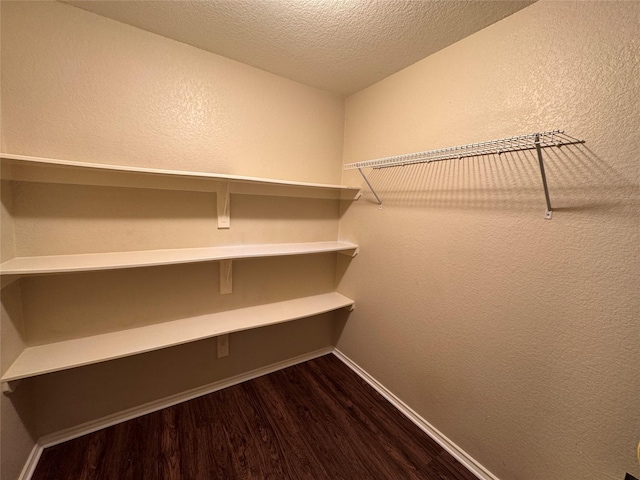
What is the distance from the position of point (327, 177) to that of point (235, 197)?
82 cm

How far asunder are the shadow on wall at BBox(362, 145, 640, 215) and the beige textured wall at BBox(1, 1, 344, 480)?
918 millimetres

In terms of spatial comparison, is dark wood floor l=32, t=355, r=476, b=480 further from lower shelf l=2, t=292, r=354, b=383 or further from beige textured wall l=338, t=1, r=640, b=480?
lower shelf l=2, t=292, r=354, b=383

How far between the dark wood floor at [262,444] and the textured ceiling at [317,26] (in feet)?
7.63

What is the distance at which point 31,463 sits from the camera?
1.25 meters

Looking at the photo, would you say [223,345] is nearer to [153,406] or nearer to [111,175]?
[153,406]

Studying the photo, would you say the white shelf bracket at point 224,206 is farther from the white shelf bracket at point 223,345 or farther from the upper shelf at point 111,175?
the white shelf bracket at point 223,345

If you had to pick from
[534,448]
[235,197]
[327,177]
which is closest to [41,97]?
[235,197]

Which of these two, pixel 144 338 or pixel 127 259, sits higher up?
pixel 127 259

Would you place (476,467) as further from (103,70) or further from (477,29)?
(103,70)

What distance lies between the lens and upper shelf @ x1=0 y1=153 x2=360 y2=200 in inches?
44.2

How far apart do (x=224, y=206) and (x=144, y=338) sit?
0.92 m

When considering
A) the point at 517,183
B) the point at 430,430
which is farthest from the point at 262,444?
the point at 517,183

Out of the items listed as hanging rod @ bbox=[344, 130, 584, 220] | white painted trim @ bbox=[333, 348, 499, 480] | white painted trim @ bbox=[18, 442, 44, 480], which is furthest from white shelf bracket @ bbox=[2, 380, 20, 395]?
hanging rod @ bbox=[344, 130, 584, 220]

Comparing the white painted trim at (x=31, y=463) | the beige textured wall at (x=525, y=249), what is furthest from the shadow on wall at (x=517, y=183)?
the white painted trim at (x=31, y=463)
